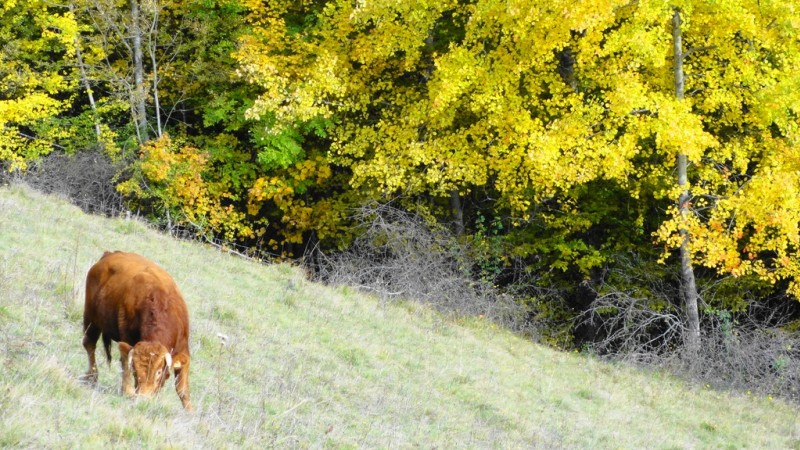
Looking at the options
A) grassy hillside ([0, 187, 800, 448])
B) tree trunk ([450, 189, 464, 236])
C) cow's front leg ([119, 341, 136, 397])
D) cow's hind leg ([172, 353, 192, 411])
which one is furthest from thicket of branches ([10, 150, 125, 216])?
cow's front leg ([119, 341, 136, 397])

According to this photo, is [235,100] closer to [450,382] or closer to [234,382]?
[450,382]

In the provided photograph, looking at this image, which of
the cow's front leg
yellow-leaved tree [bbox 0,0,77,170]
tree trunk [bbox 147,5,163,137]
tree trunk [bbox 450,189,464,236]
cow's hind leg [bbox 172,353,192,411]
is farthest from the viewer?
tree trunk [bbox 147,5,163,137]

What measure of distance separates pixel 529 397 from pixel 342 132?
11819 millimetres

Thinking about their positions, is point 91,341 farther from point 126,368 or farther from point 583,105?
point 583,105

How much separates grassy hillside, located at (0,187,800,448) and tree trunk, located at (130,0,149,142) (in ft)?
25.6

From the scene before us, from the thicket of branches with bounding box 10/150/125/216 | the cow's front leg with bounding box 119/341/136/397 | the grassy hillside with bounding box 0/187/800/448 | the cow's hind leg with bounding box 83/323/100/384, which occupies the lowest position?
the thicket of branches with bounding box 10/150/125/216

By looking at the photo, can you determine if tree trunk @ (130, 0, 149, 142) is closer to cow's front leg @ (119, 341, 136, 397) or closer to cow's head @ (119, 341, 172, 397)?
cow's front leg @ (119, 341, 136, 397)

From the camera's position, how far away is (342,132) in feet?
72.3

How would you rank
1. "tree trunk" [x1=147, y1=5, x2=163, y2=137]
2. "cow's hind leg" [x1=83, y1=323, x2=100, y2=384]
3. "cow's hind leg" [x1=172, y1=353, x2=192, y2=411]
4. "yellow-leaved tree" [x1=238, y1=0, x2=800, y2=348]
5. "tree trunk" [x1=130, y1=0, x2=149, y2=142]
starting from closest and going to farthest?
"cow's hind leg" [x1=172, y1=353, x2=192, y2=411] → "cow's hind leg" [x1=83, y1=323, x2=100, y2=384] → "yellow-leaved tree" [x1=238, y1=0, x2=800, y2=348] → "tree trunk" [x1=147, y1=5, x2=163, y2=137] → "tree trunk" [x1=130, y1=0, x2=149, y2=142]

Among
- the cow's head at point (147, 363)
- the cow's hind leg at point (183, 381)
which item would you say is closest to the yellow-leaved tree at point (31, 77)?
the cow's hind leg at point (183, 381)

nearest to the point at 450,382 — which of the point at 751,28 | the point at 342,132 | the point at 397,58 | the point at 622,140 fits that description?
the point at 622,140

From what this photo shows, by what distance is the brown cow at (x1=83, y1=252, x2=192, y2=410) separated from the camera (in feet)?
20.1

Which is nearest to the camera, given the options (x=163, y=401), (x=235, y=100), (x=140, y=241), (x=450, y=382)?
(x=163, y=401)

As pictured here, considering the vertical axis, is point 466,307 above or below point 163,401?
below
